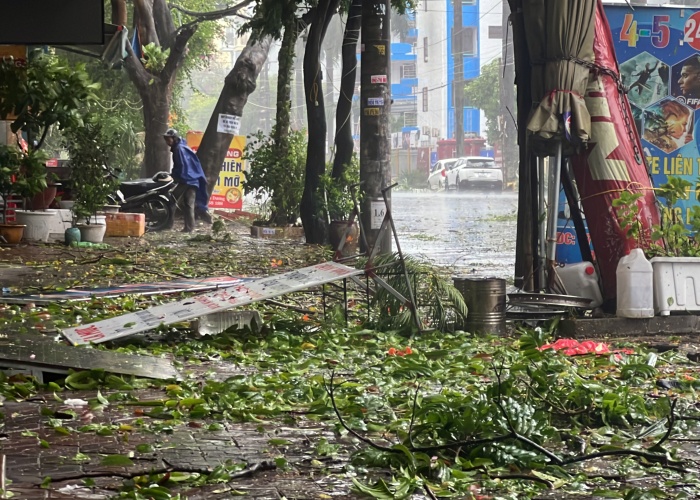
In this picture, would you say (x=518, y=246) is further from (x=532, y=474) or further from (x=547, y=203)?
(x=532, y=474)

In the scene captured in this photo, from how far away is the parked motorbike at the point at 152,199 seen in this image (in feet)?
74.3

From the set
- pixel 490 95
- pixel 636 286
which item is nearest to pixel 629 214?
pixel 636 286

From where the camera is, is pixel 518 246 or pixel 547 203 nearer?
pixel 547 203

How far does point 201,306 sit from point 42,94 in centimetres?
918

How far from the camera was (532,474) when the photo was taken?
5.08m

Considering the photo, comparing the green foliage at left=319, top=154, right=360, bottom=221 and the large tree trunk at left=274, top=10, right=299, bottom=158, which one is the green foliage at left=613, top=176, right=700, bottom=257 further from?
the large tree trunk at left=274, top=10, right=299, bottom=158

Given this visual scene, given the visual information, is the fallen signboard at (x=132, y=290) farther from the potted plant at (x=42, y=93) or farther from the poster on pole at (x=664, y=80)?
the potted plant at (x=42, y=93)

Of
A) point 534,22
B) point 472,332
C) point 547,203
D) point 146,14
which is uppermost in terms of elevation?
point 146,14

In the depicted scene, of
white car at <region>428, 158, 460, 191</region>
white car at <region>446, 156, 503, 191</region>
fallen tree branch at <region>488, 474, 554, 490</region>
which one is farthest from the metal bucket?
white car at <region>428, 158, 460, 191</region>

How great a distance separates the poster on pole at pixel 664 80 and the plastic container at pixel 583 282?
202 centimetres

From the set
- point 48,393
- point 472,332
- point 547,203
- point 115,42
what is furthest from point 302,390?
point 115,42

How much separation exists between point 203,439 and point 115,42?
17.4 m

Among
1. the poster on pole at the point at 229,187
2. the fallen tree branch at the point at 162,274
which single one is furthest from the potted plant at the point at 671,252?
the poster on pole at the point at 229,187

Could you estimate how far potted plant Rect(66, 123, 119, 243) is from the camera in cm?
1770
